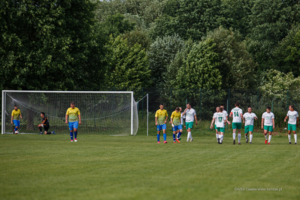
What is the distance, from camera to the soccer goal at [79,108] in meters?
27.2

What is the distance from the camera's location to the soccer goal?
89.2ft

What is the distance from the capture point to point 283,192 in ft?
24.5

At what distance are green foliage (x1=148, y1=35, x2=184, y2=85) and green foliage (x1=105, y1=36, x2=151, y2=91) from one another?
3193 mm

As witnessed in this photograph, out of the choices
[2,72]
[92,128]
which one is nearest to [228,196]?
[92,128]

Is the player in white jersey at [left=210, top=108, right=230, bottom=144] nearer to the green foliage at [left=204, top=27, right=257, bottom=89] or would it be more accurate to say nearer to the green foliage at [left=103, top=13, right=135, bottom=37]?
the green foliage at [left=204, top=27, right=257, bottom=89]

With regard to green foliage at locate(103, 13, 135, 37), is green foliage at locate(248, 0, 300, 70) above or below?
below

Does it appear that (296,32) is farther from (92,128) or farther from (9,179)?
(9,179)

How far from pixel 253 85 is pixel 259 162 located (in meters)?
39.0

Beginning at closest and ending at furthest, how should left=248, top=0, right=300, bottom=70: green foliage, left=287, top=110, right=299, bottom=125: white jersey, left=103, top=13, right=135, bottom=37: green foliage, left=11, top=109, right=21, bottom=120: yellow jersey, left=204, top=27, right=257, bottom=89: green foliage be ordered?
left=287, top=110, right=299, bottom=125: white jersey, left=11, top=109, right=21, bottom=120: yellow jersey, left=204, top=27, right=257, bottom=89: green foliage, left=248, top=0, right=300, bottom=70: green foliage, left=103, top=13, right=135, bottom=37: green foliage

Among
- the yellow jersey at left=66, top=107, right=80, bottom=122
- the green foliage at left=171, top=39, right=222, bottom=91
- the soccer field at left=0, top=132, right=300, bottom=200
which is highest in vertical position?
the green foliage at left=171, top=39, right=222, bottom=91

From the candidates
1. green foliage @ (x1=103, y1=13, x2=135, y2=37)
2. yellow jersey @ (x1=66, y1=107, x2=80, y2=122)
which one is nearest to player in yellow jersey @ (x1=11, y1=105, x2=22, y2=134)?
yellow jersey @ (x1=66, y1=107, x2=80, y2=122)

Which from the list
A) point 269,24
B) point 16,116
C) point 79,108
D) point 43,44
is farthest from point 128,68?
point 16,116

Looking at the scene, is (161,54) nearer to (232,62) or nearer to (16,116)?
(232,62)

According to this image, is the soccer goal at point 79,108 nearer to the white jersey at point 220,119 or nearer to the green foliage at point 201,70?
the white jersey at point 220,119
